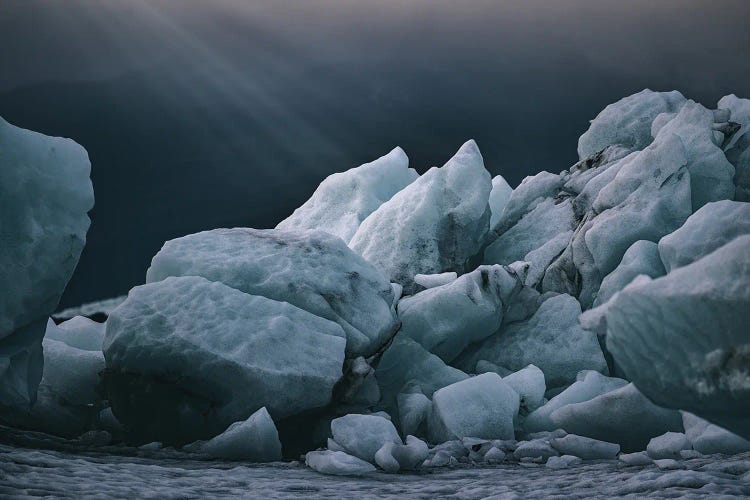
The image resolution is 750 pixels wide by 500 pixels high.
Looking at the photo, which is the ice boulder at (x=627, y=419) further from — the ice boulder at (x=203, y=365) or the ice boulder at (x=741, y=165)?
the ice boulder at (x=741, y=165)

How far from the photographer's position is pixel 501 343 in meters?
10.4

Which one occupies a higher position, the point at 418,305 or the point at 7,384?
the point at 418,305

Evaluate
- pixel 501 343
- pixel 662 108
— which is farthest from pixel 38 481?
pixel 662 108

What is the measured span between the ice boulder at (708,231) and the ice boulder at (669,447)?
1.67 metres

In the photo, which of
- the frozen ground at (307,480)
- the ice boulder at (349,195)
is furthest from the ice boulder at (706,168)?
the frozen ground at (307,480)

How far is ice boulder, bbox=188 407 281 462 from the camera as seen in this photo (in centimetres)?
596

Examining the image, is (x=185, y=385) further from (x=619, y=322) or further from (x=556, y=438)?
(x=619, y=322)

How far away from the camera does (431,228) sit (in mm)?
12203

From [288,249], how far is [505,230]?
6880 mm

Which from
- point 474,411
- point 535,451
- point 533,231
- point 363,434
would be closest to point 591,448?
point 535,451

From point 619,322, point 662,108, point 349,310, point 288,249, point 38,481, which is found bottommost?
point 38,481

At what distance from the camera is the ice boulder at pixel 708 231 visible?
582 centimetres

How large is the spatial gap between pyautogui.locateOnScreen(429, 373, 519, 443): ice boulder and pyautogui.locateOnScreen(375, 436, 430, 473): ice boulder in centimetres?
119

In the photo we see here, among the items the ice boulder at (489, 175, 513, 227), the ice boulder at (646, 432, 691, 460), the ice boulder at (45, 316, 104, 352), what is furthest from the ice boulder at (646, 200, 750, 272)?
the ice boulder at (489, 175, 513, 227)
